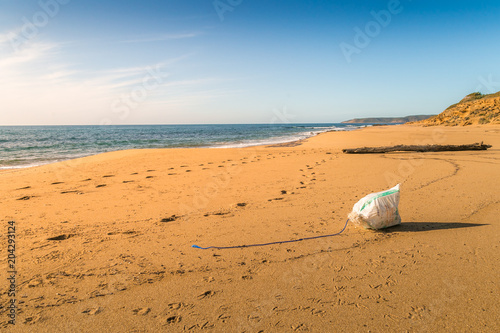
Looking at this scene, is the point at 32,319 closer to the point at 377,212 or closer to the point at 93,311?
the point at 93,311

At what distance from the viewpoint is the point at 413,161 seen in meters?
9.30

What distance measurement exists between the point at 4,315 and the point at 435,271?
13.2 ft

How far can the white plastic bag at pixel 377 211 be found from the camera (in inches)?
142

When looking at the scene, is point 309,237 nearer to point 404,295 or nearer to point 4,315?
point 404,295

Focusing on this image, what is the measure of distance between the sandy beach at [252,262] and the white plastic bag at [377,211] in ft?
0.53

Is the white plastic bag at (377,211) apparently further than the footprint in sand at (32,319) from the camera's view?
Yes

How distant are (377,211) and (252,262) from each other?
74.2 inches

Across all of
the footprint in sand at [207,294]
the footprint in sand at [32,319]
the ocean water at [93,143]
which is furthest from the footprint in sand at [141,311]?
the ocean water at [93,143]

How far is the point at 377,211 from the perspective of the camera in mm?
3596

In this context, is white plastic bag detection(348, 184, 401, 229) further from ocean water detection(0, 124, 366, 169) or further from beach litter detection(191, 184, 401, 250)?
ocean water detection(0, 124, 366, 169)

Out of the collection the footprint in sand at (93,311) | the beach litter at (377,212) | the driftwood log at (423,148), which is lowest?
the footprint in sand at (93,311)

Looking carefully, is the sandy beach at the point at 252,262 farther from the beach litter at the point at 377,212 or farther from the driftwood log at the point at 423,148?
the driftwood log at the point at 423,148

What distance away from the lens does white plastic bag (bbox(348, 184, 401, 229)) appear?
3.60m

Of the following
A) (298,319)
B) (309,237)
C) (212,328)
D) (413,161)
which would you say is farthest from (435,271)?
(413,161)
